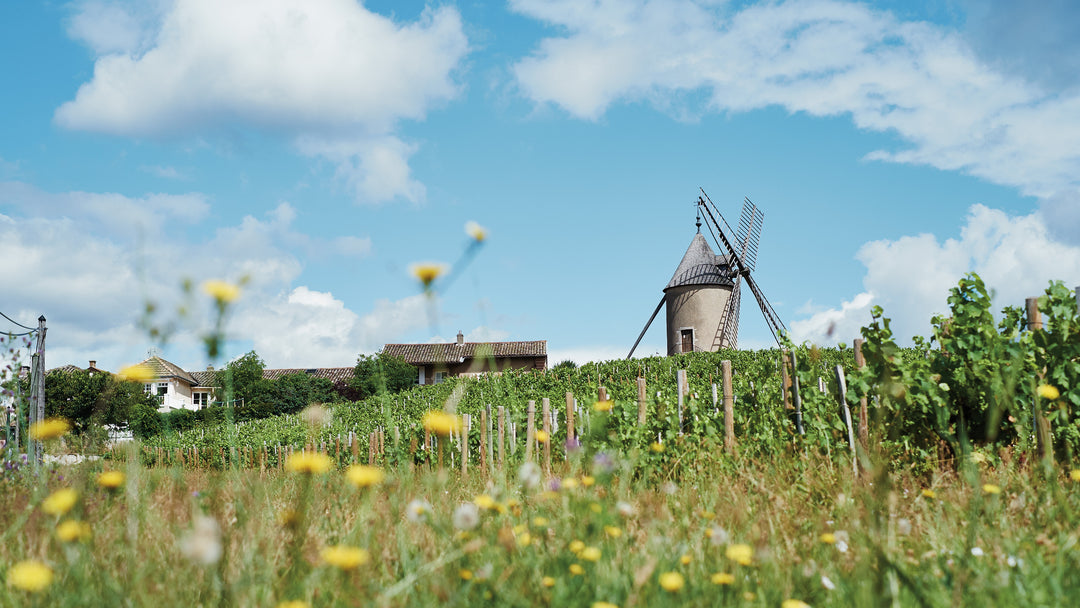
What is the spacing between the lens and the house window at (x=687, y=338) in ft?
88.9

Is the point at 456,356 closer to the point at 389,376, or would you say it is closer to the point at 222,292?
the point at 389,376

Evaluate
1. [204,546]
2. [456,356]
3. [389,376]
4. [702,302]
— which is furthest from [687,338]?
[204,546]

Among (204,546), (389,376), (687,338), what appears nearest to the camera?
(204,546)

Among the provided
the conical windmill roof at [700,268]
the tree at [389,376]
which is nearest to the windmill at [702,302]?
the conical windmill roof at [700,268]

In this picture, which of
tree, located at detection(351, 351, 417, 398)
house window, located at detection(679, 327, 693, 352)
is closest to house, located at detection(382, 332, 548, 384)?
tree, located at detection(351, 351, 417, 398)

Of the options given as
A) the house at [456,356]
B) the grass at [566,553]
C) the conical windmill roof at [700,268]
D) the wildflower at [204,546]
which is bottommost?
the grass at [566,553]

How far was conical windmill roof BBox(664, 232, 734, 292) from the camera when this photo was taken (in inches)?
1114

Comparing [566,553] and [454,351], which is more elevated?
[454,351]

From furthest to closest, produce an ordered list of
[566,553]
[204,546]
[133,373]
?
[133,373]
[566,553]
[204,546]

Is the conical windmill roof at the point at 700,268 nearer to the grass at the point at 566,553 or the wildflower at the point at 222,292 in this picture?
the grass at the point at 566,553

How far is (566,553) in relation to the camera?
2393 millimetres

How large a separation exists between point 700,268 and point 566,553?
27.4 metres

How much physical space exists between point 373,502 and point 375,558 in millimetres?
898

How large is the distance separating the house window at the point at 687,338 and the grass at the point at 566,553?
76.8ft
